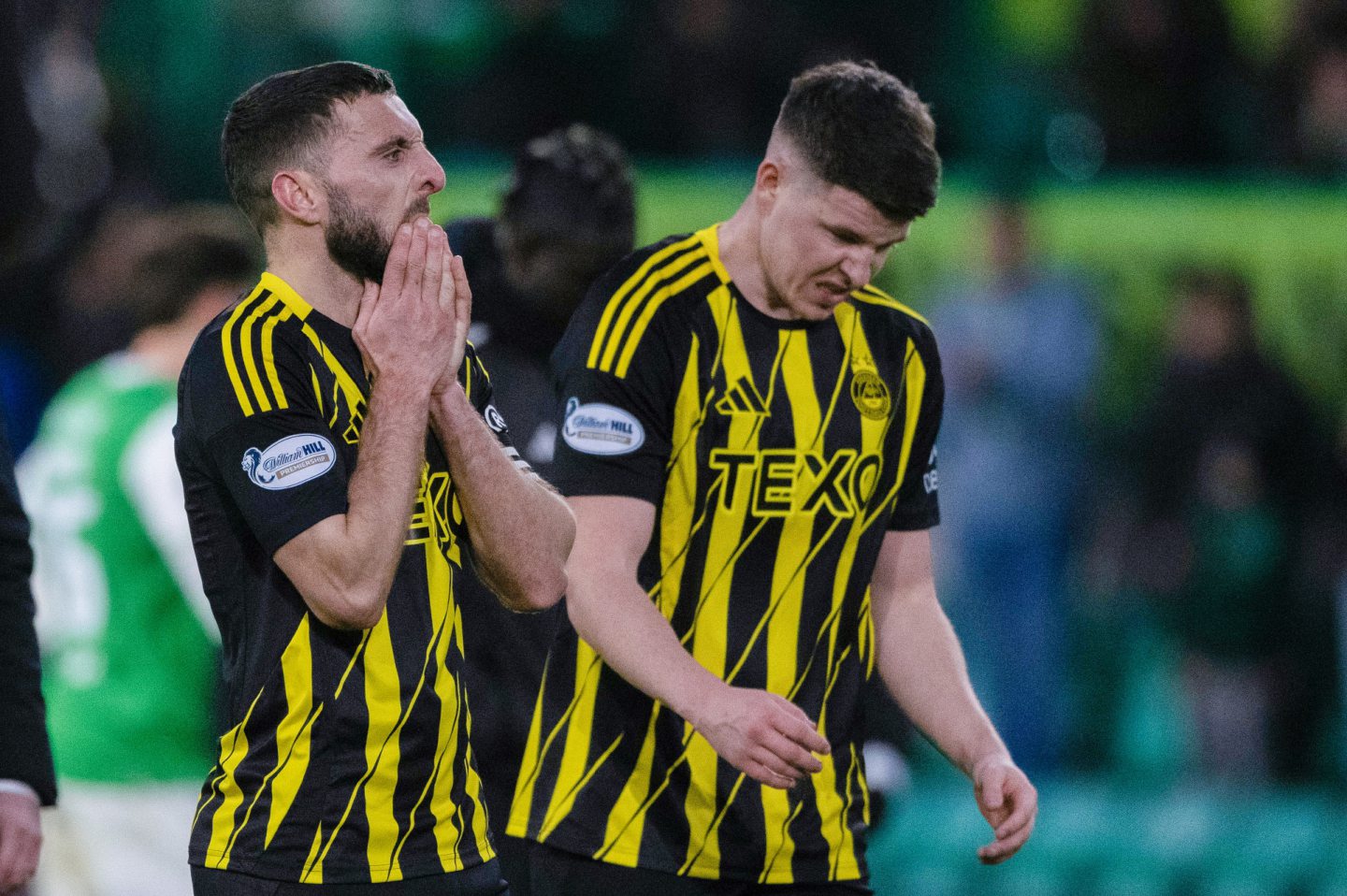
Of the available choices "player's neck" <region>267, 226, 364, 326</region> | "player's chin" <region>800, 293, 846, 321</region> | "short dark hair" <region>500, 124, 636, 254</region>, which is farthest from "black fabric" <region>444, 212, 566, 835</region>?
"player's neck" <region>267, 226, 364, 326</region>

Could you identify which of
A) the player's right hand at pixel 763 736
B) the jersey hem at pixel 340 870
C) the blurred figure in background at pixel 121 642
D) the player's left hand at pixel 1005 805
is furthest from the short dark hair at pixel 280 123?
the blurred figure in background at pixel 121 642

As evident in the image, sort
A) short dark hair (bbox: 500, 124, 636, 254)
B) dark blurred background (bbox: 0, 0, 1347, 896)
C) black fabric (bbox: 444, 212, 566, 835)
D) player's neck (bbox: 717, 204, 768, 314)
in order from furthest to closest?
dark blurred background (bbox: 0, 0, 1347, 896)
short dark hair (bbox: 500, 124, 636, 254)
black fabric (bbox: 444, 212, 566, 835)
player's neck (bbox: 717, 204, 768, 314)

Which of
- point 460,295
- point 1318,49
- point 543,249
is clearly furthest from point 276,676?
point 1318,49

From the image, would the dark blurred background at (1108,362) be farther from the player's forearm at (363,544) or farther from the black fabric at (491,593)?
the player's forearm at (363,544)

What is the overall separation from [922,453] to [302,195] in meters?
1.36

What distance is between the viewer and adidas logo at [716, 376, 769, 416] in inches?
143

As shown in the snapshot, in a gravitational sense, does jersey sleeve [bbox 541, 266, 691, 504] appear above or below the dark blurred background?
above

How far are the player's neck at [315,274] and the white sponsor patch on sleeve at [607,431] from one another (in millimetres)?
642

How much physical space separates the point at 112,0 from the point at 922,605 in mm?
7574

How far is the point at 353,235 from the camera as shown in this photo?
9.91 ft

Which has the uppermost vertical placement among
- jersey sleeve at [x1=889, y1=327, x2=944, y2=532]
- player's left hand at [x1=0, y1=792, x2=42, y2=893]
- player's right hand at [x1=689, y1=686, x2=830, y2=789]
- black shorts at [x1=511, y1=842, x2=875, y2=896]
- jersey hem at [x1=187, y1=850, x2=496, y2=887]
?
jersey sleeve at [x1=889, y1=327, x2=944, y2=532]

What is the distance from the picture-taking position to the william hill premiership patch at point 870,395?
12.2 ft

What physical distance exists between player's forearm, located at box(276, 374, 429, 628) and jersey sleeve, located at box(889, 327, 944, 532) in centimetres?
123

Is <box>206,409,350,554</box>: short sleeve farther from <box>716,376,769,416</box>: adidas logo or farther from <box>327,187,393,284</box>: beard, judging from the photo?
<box>716,376,769,416</box>: adidas logo
